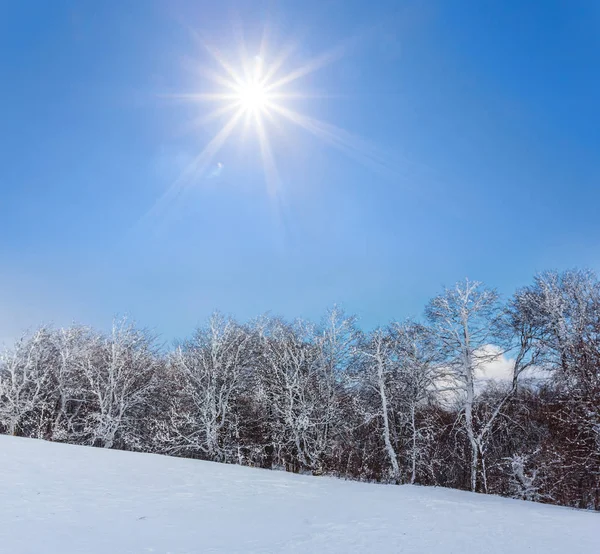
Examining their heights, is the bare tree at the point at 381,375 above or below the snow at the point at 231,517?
above

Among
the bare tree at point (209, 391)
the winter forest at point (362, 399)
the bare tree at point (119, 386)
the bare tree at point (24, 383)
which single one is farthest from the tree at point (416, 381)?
the bare tree at point (24, 383)

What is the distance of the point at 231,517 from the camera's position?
880 cm

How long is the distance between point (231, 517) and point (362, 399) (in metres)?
15.8

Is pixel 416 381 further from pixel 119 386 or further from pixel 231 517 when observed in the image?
pixel 119 386

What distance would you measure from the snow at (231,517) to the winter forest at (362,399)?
7.71 meters

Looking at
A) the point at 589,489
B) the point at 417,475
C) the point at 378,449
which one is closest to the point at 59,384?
the point at 378,449

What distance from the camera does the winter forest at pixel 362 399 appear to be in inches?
754

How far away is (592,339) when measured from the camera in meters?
15.9

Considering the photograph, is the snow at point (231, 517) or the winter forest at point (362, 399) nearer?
the snow at point (231, 517)

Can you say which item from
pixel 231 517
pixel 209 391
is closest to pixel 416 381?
pixel 209 391

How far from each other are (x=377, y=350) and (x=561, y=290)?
10.7 m

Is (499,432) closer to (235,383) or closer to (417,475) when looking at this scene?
(417,475)

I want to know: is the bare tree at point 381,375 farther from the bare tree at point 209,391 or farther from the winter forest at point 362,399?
the bare tree at point 209,391

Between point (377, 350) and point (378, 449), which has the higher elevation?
point (377, 350)
